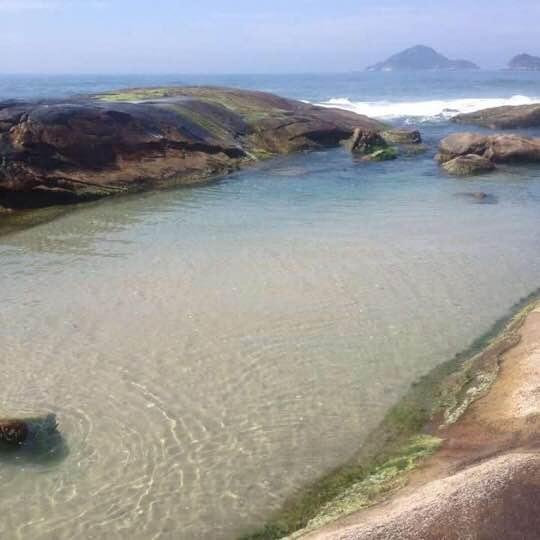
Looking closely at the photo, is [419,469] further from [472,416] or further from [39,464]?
[39,464]

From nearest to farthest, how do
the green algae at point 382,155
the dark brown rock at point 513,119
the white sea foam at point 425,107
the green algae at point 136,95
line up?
the green algae at point 382,155
the green algae at point 136,95
the dark brown rock at point 513,119
the white sea foam at point 425,107

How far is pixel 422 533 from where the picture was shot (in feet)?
14.6

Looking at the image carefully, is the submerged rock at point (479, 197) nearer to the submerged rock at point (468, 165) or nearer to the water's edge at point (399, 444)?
the submerged rock at point (468, 165)

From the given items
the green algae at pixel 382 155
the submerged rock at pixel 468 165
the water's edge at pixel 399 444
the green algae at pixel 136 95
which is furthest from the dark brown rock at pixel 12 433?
the green algae at pixel 136 95

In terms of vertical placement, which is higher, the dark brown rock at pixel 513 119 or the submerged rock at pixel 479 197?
the dark brown rock at pixel 513 119

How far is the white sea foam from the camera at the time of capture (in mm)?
46969

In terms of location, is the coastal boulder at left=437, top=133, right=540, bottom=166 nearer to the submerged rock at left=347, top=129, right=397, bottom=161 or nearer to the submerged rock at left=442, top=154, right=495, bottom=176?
the submerged rock at left=442, top=154, right=495, bottom=176

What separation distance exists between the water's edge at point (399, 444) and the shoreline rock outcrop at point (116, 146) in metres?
13.1

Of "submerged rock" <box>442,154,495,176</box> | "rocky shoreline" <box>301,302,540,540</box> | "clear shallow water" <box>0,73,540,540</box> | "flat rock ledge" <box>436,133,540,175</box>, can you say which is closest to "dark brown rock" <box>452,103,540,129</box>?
"flat rock ledge" <box>436,133,540,175</box>

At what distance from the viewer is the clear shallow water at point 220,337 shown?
6004 mm

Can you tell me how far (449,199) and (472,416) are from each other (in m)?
11.9

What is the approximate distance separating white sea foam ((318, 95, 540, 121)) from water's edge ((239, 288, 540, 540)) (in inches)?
1470

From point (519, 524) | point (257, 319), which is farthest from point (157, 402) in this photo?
point (519, 524)

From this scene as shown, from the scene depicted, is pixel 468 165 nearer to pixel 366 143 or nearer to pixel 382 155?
pixel 382 155
